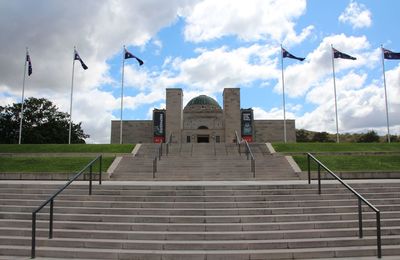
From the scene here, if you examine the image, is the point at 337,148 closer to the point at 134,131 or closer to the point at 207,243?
the point at 207,243

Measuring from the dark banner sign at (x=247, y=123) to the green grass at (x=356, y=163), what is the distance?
2523 centimetres

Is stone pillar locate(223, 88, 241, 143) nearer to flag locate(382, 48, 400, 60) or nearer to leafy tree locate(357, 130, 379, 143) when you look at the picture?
flag locate(382, 48, 400, 60)

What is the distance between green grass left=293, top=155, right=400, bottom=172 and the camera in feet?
47.4

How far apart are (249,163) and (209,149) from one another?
440cm

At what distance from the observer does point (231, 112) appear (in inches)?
1570

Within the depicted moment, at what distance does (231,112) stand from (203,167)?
24955 millimetres

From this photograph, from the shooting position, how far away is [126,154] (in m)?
17.7

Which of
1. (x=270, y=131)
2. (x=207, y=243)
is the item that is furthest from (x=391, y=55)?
(x=207, y=243)

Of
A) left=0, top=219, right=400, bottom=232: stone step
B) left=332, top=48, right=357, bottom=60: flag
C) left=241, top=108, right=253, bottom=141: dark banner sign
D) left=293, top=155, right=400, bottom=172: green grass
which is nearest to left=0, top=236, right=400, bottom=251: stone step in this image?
left=0, top=219, right=400, bottom=232: stone step

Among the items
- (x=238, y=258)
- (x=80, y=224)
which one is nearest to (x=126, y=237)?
(x=80, y=224)

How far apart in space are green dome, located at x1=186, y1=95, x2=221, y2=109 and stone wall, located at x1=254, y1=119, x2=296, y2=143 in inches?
322

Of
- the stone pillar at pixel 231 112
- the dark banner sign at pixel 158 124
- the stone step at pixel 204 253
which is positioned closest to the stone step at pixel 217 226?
the stone step at pixel 204 253

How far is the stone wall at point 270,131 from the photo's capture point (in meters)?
44.7

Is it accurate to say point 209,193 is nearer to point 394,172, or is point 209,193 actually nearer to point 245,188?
point 245,188
